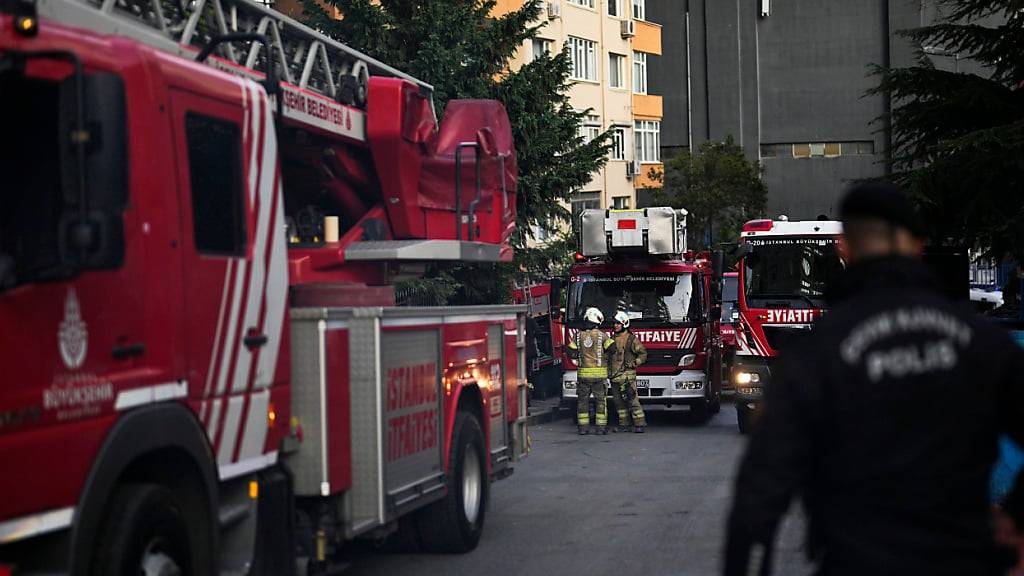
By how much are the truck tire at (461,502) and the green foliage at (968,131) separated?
13.8 metres

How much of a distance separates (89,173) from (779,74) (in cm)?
6293

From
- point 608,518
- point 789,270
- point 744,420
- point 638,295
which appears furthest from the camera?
point 638,295

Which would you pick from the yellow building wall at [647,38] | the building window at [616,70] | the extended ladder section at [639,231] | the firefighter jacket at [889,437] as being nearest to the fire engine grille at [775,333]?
the extended ladder section at [639,231]

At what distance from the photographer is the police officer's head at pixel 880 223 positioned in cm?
363

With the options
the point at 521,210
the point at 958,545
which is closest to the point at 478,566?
the point at 958,545

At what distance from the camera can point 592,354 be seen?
20.0 m

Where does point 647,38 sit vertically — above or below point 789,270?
above

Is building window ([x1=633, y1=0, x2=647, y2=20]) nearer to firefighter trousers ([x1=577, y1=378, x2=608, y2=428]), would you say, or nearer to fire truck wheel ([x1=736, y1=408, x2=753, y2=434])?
firefighter trousers ([x1=577, y1=378, x2=608, y2=428])

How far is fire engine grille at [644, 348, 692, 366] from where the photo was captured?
2123 cm

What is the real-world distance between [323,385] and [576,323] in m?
14.3

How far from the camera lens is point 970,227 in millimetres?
23781

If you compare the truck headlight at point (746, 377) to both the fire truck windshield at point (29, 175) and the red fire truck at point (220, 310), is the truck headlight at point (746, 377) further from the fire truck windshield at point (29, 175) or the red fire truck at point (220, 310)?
the fire truck windshield at point (29, 175)

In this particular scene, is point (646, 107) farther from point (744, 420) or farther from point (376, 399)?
point (376, 399)

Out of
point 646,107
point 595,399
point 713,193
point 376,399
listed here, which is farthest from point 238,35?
point 646,107
